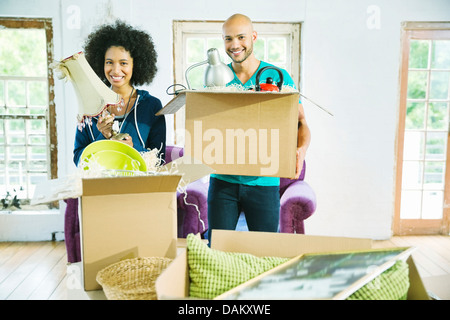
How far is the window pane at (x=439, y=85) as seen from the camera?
328 centimetres

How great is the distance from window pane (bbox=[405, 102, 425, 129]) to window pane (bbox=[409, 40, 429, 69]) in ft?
1.12

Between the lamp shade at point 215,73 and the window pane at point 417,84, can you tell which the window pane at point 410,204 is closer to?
the window pane at point 417,84

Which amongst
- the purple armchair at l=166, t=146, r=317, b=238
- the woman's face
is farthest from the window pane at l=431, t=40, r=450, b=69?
the woman's face

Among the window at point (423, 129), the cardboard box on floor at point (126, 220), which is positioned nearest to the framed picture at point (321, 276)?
the cardboard box on floor at point (126, 220)

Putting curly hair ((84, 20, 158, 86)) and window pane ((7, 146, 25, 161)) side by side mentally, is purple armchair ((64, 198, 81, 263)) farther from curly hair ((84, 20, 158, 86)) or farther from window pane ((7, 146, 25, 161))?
window pane ((7, 146, 25, 161))

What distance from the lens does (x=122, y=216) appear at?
37.7 inches

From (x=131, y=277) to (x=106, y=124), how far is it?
625 mm

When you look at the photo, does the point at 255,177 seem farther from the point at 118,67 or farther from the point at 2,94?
the point at 2,94

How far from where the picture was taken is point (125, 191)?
94cm

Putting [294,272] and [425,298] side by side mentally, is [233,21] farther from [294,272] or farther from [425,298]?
[425,298]

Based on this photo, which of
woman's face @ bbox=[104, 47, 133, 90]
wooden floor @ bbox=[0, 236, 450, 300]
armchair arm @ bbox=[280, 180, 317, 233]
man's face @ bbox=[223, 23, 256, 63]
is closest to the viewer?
man's face @ bbox=[223, 23, 256, 63]

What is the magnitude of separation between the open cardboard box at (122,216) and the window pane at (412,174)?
3009mm

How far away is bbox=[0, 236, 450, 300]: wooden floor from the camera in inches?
89.1
